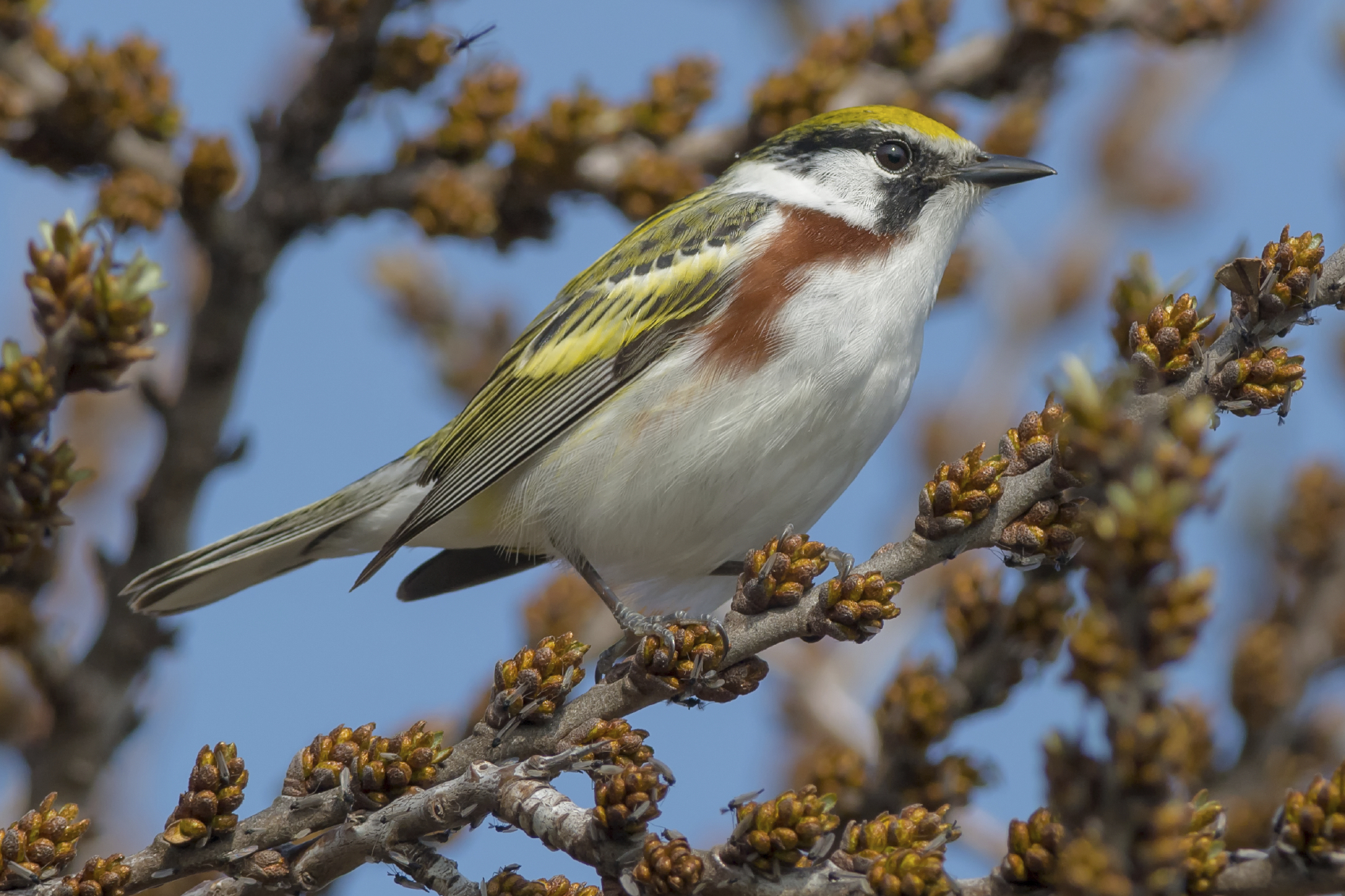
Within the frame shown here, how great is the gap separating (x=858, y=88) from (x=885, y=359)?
1731 mm

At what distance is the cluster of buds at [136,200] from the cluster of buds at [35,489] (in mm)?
1492

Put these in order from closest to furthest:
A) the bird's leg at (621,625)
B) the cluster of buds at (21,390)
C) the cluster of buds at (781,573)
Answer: the cluster of buds at (781,573), the cluster of buds at (21,390), the bird's leg at (621,625)

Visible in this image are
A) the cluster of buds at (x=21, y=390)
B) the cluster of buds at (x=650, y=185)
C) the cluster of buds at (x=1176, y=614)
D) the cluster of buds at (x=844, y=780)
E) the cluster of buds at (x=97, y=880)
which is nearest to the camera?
the cluster of buds at (x=1176, y=614)

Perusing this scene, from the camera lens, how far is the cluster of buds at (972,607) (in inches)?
147

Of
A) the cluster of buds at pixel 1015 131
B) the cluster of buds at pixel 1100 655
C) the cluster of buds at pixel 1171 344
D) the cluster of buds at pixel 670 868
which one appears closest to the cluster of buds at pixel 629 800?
the cluster of buds at pixel 670 868

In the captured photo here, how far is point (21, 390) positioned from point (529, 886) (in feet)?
7.12

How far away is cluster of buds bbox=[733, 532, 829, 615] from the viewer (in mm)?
2977

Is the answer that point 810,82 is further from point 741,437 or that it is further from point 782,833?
point 782,833

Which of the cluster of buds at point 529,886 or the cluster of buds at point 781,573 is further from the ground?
the cluster of buds at point 781,573

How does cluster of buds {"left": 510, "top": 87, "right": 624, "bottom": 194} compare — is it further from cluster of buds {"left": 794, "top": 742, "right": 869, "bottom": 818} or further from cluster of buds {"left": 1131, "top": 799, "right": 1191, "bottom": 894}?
cluster of buds {"left": 1131, "top": 799, "right": 1191, "bottom": 894}

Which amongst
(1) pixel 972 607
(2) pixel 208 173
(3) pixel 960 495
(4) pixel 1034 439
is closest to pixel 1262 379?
(4) pixel 1034 439

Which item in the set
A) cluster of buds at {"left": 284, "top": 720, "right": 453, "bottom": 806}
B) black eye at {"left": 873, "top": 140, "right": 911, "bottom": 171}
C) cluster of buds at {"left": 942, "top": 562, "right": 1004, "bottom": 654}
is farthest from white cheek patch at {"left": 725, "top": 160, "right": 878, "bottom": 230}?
cluster of buds at {"left": 284, "top": 720, "right": 453, "bottom": 806}

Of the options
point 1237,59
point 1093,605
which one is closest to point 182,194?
point 1093,605

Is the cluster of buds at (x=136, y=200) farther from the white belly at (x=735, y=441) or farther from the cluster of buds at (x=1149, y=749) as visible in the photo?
the cluster of buds at (x=1149, y=749)
